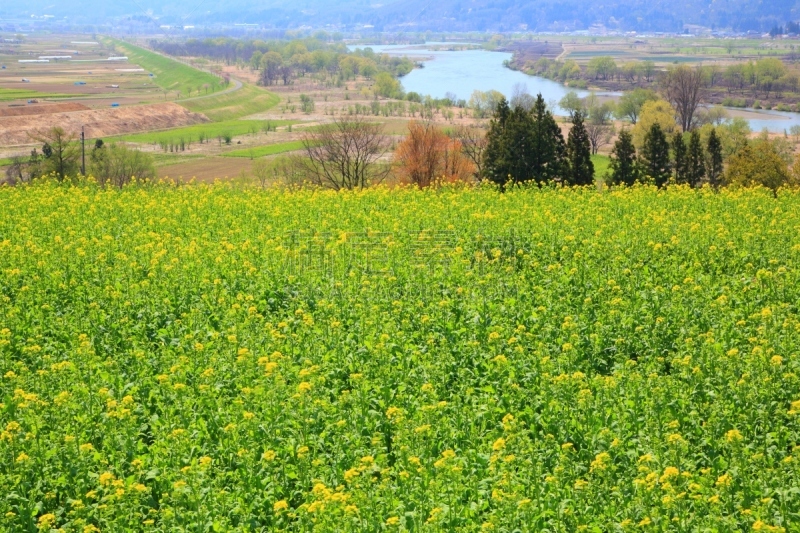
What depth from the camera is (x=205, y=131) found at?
4358 inches

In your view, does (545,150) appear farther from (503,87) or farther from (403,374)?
(503,87)

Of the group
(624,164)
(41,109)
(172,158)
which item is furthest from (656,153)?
(41,109)

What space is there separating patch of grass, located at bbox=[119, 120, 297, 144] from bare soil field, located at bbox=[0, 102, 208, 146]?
139 inches

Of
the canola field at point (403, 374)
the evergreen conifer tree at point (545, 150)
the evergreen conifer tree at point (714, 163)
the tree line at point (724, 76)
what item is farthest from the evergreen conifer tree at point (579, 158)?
the tree line at point (724, 76)

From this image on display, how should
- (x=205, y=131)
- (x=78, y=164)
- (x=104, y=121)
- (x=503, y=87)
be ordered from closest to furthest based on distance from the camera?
1. (x=78, y=164)
2. (x=205, y=131)
3. (x=104, y=121)
4. (x=503, y=87)

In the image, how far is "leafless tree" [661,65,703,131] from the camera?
118 metres

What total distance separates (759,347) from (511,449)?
3742mm

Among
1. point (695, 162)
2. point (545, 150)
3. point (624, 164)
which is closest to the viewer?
point (545, 150)

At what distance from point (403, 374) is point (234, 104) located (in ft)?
449

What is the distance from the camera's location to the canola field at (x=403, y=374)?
24.8 ft

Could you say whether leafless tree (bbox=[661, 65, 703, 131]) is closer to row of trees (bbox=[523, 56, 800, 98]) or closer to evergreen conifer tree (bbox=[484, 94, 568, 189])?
row of trees (bbox=[523, 56, 800, 98])

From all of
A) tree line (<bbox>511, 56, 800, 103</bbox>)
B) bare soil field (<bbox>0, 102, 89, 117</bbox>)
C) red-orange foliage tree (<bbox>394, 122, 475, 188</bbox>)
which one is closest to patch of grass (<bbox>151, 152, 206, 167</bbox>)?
bare soil field (<bbox>0, 102, 89, 117</bbox>)

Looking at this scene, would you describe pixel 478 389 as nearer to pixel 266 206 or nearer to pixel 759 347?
pixel 759 347

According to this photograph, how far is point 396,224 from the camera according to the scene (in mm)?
17000
